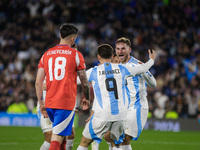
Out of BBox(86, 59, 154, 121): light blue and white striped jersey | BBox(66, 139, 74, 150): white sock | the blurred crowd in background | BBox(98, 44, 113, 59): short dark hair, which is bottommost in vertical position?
BBox(66, 139, 74, 150): white sock

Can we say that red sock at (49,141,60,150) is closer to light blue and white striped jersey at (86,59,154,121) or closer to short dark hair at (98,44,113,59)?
light blue and white striped jersey at (86,59,154,121)

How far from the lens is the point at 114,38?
21.2m

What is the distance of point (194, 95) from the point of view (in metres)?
17.4

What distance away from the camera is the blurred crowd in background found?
18.1m

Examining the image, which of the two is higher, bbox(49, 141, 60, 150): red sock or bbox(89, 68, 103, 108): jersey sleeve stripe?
bbox(89, 68, 103, 108): jersey sleeve stripe

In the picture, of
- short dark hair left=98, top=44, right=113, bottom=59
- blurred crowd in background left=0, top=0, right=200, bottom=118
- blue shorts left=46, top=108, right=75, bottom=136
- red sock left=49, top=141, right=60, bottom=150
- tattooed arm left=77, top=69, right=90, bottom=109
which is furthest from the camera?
blurred crowd in background left=0, top=0, right=200, bottom=118

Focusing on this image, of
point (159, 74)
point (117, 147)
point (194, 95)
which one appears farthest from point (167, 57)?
point (117, 147)

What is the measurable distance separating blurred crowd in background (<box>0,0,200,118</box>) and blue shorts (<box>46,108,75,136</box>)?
1232cm

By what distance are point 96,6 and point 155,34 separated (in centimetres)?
435

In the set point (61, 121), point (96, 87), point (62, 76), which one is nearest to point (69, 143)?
point (96, 87)

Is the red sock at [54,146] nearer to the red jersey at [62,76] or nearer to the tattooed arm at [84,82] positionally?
the red jersey at [62,76]

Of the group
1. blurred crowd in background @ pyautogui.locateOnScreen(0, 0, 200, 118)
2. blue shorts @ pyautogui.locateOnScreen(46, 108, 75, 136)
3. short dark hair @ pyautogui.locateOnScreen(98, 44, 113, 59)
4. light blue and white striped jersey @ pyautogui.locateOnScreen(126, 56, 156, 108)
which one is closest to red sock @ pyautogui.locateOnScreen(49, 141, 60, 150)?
blue shorts @ pyautogui.locateOnScreen(46, 108, 75, 136)

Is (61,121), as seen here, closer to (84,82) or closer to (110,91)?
(84,82)

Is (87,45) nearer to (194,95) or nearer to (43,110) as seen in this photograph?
(194,95)
